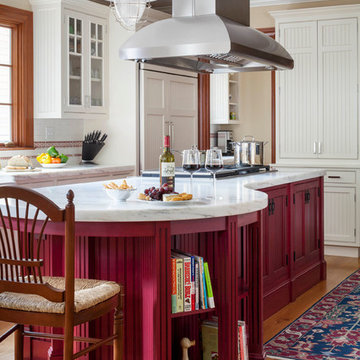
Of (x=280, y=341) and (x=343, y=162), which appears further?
(x=343, y=162)

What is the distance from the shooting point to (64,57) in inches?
222

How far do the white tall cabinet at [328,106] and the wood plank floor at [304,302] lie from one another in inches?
15.5

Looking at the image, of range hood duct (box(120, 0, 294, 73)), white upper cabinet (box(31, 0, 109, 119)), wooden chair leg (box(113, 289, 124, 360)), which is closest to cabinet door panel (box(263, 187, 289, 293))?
range hood duct (box(120, 0, 294, 73))

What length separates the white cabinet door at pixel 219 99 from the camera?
25.1ft

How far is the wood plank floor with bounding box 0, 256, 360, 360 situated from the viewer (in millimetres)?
3601

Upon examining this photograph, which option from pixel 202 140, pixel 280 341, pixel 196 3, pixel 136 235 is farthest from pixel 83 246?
pixel 202 140

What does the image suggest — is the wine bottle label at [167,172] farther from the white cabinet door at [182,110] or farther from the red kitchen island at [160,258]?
the white cabinet door at [182,110]

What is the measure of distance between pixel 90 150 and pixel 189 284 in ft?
12.3

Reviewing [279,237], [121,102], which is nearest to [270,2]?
[121,102]

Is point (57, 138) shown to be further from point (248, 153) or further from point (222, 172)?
point (222, 172)

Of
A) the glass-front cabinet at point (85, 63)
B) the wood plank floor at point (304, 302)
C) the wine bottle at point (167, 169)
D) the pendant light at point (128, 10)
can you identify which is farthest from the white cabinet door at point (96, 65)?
the wine bottle at point (167, 169)

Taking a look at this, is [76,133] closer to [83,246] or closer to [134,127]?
[134,127]

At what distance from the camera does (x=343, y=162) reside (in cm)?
615

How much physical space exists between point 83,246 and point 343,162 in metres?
4.02
